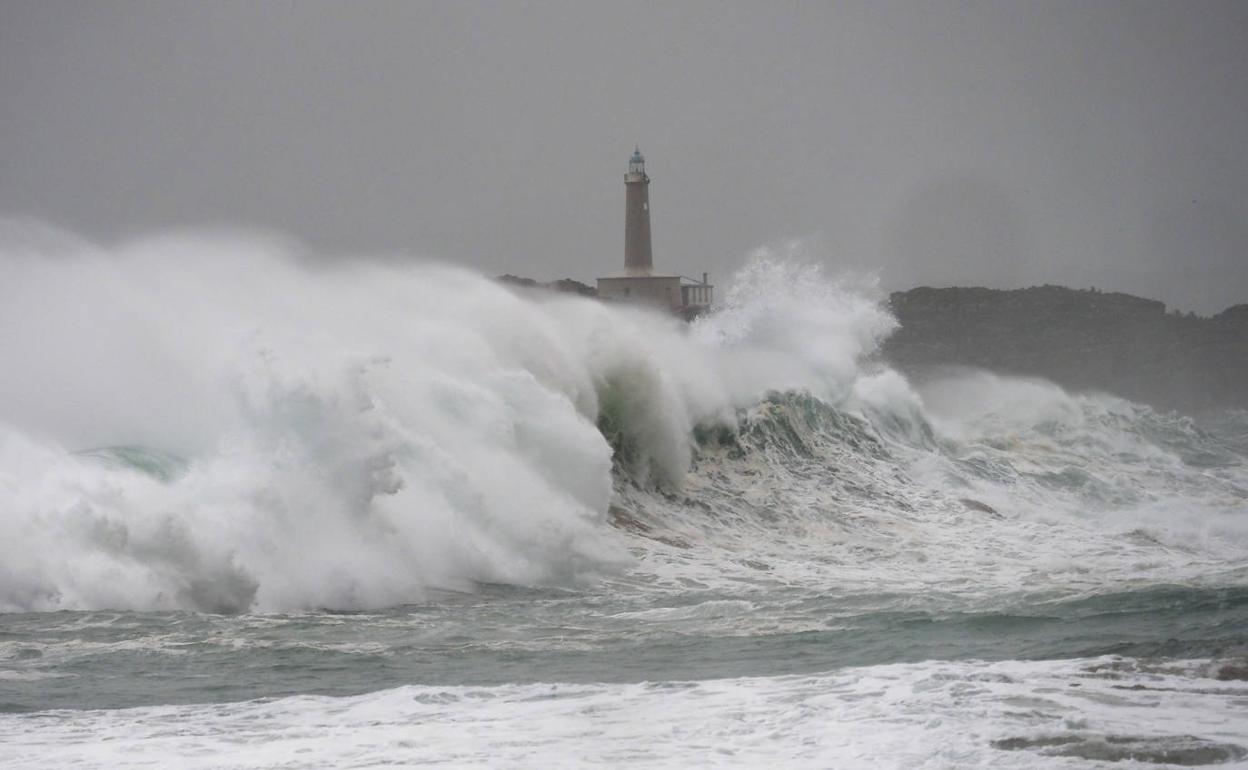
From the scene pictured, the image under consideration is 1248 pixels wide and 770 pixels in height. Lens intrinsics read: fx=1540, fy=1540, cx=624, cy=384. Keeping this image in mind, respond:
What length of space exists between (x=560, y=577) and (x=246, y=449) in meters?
3.01

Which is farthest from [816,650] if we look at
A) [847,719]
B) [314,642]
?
[314,642]

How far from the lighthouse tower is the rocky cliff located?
15.3 meters

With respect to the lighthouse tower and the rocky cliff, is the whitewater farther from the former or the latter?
the rocky cliff

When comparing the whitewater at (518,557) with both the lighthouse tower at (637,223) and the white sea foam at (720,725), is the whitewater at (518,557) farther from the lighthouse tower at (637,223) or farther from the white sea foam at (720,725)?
the lighthouse tower at (637,223)

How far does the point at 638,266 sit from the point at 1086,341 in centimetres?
3305

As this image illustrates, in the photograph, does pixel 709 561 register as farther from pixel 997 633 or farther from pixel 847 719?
pixel 847 719

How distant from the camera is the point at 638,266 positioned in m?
53.5

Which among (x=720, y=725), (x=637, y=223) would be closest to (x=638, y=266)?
(x=637, y=223)

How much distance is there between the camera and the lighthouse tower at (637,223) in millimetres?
52938

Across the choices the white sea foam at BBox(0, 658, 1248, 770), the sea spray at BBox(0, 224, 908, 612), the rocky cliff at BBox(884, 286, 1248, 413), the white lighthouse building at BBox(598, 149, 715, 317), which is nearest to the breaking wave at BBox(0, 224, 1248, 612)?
the sea spray at BBox(0, 224, 908, 612)

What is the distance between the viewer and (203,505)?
1230cm

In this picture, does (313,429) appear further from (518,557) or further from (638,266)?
(638,266)

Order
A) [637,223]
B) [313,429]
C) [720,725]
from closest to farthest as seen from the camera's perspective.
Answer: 1. [720,725]
2. [313,429]
3. [637,223]

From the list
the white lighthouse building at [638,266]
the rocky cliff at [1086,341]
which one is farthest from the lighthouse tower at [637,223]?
the rocky cliff at [1086,341]
